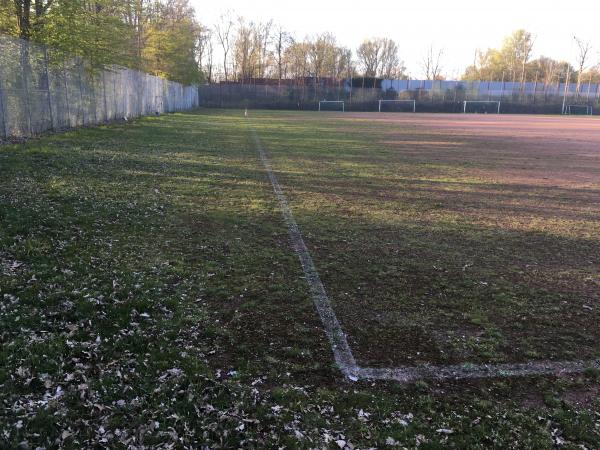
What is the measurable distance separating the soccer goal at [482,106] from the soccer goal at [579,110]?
1250 cm

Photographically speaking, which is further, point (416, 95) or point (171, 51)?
point (416, 95)

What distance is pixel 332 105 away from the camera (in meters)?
75.0

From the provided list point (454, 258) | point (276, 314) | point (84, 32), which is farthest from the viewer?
point (84, 32)

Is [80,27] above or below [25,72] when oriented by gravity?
above

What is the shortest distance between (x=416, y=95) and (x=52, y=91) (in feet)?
229

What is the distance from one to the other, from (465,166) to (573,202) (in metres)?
5.59

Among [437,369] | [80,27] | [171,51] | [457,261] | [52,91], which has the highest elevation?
[171,51]

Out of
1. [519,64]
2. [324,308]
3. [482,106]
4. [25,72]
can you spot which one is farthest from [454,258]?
[519,64]

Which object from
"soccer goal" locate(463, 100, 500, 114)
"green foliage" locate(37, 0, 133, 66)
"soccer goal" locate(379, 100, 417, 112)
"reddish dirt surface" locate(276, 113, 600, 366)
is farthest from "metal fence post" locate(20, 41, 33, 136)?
"soccer goal" locate(463, 100, 500, 114)

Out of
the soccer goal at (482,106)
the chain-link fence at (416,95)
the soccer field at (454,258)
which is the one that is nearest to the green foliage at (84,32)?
the soccer field at (454,258)

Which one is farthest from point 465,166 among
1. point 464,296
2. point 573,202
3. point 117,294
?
point 117,294

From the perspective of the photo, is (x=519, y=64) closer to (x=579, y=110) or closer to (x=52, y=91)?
(x=579, y=110)

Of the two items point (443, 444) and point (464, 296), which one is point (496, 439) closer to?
point (443, 444)

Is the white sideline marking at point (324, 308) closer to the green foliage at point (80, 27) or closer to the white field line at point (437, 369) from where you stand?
the white field line at point (437, 369)
